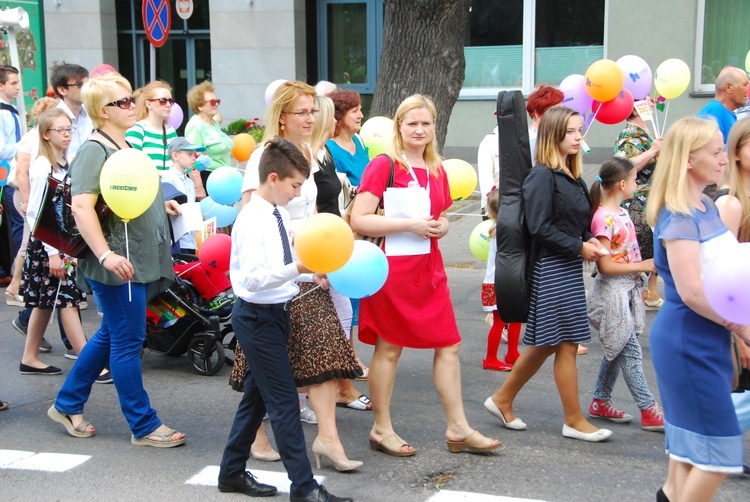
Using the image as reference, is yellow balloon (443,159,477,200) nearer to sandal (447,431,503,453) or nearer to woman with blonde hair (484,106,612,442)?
woman with blonde hair (484,106,612,442)

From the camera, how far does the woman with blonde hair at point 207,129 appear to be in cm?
880

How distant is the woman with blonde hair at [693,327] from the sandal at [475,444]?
4.37 ft

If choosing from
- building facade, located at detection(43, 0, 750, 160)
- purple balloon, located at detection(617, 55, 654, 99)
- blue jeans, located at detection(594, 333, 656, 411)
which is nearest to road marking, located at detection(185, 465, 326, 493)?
blue jeans, located at detection(594, 333, 656, 411)

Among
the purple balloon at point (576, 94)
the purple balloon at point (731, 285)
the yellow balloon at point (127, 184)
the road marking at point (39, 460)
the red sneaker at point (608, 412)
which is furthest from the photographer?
the purple balloon at point (576, 94)

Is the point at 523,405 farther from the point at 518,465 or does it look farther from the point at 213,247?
the point at 213,247

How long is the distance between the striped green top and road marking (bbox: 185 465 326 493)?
2910 mm

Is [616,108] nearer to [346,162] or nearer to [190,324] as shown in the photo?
[346,162]

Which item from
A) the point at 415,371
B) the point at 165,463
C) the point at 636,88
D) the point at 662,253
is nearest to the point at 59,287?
the point at 165,463

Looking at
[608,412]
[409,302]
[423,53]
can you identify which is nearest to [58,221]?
[409,302]

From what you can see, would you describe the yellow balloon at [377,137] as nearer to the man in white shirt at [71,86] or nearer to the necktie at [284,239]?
the man in white shirt at [71,86]

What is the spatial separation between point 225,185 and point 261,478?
2.61 m

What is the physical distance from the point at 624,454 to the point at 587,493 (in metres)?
0.58

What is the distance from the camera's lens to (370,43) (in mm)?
18594

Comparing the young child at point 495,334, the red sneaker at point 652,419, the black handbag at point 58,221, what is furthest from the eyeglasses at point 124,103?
the red sneaker at point 652,419
